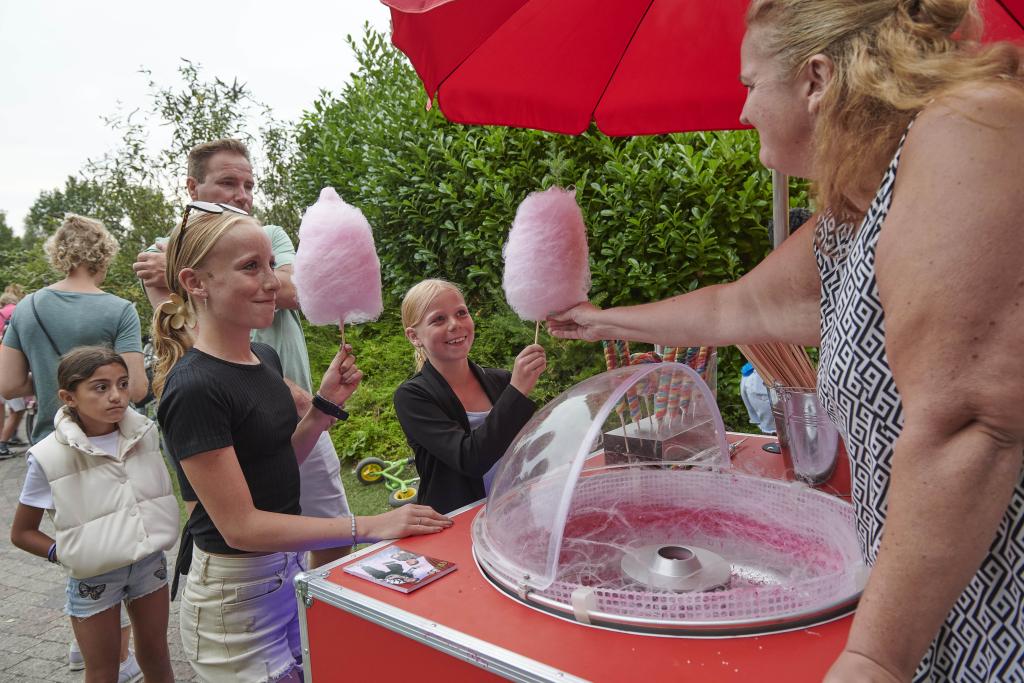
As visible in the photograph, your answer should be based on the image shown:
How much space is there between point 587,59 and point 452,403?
1221 mm

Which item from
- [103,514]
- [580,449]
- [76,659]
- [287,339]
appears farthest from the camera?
[76,659]

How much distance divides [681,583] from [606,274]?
335 cm

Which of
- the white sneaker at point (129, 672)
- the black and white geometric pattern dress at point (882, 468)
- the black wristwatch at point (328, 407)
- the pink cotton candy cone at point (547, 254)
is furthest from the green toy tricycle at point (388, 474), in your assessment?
the black and white geometric pattern dress at point (882, 468)

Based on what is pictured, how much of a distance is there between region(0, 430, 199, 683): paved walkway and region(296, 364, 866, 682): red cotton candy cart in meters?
2.19

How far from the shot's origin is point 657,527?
60.1 inches

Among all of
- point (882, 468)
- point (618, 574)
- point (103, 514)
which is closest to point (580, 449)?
point (618, 574)

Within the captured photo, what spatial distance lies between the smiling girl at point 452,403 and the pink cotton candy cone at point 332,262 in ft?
1.07

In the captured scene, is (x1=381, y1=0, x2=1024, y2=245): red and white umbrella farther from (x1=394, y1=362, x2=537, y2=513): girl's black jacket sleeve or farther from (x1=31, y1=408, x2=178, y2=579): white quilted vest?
(x1=31, y1=408, x2=178, y2=579): white quilted vest

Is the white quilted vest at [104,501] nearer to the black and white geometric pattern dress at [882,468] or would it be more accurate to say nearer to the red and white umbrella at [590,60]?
the red and white umbrella at [590,60]

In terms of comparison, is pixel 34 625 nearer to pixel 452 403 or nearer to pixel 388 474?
pixel 388 474

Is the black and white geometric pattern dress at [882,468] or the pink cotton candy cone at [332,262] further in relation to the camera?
the pink cotton candy cone at [332,262]

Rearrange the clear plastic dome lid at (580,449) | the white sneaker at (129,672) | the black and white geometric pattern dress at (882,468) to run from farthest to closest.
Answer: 1. the white sneaker at (129,672)
2. the clear plastic dome lid at (580,449)
3. the black and white geometric pattern dress at (882,468)

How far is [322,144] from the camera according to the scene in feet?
23.7

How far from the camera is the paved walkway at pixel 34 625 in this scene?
295 centimetres
